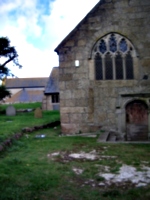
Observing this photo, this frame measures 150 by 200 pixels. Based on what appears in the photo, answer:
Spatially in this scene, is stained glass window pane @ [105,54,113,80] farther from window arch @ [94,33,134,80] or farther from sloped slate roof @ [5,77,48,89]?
sloped slate roof @ [5,77,48,89]

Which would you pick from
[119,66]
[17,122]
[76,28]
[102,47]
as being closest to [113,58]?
[119,66]

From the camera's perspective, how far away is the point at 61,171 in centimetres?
635

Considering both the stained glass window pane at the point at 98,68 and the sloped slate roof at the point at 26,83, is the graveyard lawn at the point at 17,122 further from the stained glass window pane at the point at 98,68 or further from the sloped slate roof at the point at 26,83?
the sloped slate roof at the point at 26,83

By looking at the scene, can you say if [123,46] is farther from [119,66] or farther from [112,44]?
[119,66]

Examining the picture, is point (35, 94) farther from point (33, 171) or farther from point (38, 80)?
point (33, 171)

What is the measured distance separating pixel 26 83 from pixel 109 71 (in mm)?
64512

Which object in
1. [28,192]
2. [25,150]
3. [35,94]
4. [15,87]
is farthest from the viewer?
[15,87]

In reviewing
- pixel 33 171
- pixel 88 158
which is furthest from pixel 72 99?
pixel 33 171

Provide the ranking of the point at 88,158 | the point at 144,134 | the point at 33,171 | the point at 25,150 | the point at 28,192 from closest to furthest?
the point at 28,192 → the point at 33,171 → the point at 88,158 → the point at 25,150 → the point at 144,134

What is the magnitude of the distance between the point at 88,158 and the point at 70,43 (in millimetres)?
6966

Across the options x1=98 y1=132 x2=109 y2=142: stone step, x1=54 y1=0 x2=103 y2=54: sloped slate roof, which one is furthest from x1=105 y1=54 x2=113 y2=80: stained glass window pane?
x1=98 y1=132 x2=109 y2=142: stone step

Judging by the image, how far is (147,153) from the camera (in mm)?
8047

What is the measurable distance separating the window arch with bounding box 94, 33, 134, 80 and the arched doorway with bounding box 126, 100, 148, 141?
1.48 meters

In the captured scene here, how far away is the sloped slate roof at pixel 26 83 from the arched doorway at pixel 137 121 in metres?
62.5
